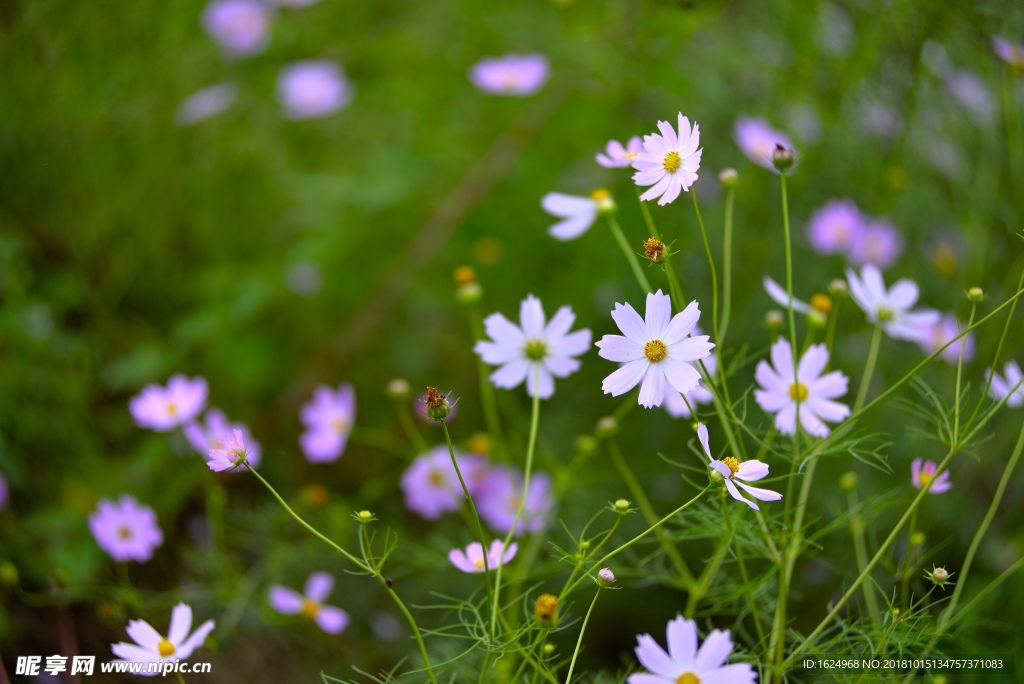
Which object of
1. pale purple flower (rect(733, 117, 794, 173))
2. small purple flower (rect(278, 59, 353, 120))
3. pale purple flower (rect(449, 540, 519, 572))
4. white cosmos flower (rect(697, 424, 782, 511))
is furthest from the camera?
small purple flower (rect(278, 59, 353, 120))

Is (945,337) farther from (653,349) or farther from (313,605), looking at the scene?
(313,605)

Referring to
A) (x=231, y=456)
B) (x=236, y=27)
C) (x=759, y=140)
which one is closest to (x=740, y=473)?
(x=231, y=456)

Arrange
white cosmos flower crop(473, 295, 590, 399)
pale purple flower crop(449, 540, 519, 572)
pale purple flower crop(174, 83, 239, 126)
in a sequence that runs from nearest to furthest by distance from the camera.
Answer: pale purple flower crop(449, 540, 519, 572) → white cosmos flower crop(473, 295, 590, 399) → pale purple flower crop(174, 83, 239, 126)

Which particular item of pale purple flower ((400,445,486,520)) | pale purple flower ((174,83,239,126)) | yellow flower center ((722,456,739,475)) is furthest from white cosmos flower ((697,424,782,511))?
pale purple flower ((174,83,239,126))

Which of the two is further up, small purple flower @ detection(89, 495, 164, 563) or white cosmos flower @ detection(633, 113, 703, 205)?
white cosmos flower @ detection(633, 113, 703, 205)

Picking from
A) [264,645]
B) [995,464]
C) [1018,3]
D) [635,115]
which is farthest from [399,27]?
[995,464]

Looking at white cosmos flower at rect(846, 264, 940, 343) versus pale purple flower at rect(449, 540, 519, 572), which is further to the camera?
white cosmos flower at rect(846, 264, 940, 343)

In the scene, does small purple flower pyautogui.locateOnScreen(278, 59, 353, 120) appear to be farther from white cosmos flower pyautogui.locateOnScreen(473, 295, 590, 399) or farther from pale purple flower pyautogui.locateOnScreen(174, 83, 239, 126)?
white cosmos flower pyautogui.locateOnScreen(473, 295, 590, 399)

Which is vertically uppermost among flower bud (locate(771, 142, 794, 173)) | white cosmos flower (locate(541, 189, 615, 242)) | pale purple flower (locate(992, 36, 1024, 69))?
flower bud (locate(771, 142, 794, 173))
